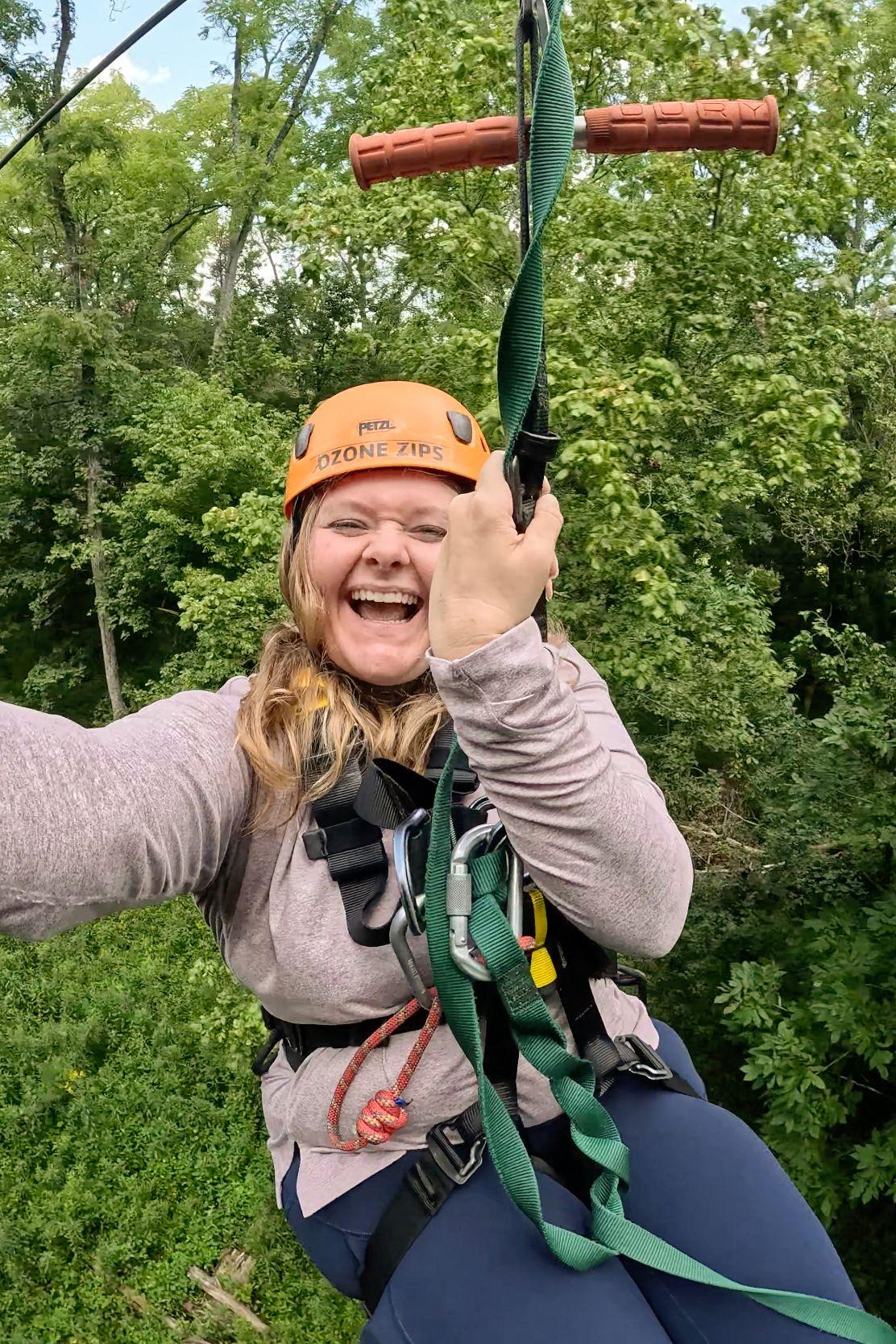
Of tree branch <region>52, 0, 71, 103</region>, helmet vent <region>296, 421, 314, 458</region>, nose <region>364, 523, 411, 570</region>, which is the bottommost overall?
nose <region>364, 523, 411, 570</region>

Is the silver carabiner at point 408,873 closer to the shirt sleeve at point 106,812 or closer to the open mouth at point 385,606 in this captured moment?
the shirt sleeve at point 106,812

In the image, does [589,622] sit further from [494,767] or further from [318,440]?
[494,767]

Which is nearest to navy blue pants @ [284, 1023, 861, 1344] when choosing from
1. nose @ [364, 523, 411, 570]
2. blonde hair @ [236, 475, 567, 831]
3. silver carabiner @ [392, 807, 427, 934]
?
silver carabiner @ [392, 807, 427, 934]

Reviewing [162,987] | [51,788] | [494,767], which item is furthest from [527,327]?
[162,987]

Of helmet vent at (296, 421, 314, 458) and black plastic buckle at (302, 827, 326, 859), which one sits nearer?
black plastic buckle at (302, 827, 326, 859)

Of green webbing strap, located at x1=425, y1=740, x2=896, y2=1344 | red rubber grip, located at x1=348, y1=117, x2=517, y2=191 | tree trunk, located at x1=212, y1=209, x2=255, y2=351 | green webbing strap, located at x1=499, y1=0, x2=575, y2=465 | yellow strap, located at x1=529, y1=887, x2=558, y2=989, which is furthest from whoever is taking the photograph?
tree trunk, located at x1=212, y1=209, x2=255, y2=351

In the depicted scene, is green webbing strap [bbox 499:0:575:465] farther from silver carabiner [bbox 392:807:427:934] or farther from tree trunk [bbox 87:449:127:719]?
tree trunk [bbox 87:449:127:719]

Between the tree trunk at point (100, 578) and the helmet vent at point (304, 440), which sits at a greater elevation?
the helmet vent at point (304, 440)

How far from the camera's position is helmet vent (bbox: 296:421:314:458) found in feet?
4.84

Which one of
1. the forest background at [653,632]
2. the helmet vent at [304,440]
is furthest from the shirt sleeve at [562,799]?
the forest background at [653,632]

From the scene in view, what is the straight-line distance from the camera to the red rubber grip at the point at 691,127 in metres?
1.18

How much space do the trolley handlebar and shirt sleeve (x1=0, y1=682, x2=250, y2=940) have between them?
792 mm

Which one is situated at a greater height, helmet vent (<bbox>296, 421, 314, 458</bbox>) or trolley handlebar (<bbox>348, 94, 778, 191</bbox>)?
trolley handlebar (<bbox>348, 94, 778, 191</bbox>)

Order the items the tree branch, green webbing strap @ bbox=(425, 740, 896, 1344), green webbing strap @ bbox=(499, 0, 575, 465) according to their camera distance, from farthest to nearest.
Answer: the tree branch → green webbing strap @ bbox=(425, 740, 896, 1344) → green webbing strap @ bbox=(499, 0, 575, 465)
